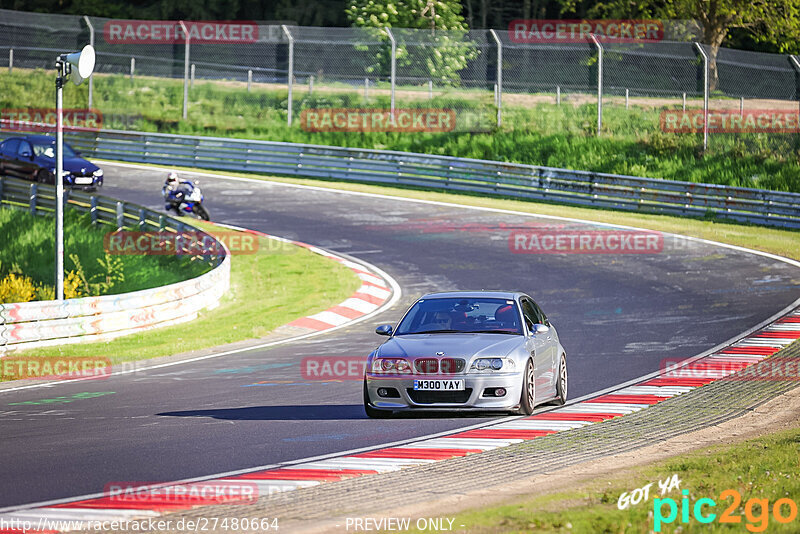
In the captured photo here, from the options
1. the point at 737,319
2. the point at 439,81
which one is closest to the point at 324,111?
the point at 439,81

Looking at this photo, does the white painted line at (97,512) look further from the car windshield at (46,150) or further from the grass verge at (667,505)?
the car windshield at (46,150)

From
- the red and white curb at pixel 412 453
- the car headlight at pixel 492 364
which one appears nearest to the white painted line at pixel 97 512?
the red and white curb at pixel 412 453

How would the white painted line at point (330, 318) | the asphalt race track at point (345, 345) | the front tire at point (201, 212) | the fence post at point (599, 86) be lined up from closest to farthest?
the asphalt race track at point (345, 345)
the white painted line at point (330, 318)
the front tire at point (201, 212)
the fence post at point (599, 86)

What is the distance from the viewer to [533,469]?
9438 mm

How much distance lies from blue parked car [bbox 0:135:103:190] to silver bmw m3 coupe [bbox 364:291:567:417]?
22.5 m

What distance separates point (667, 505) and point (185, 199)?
2323cm

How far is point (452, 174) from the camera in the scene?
118 feet

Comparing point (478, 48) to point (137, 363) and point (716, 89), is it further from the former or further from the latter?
point (137, 363)

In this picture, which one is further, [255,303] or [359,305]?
[255,303]

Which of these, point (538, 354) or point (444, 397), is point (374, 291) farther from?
point (444, 397)

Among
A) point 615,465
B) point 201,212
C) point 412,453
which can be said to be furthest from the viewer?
point 201,212

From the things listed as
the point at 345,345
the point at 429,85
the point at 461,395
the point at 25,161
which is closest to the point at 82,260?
the point at 25,161

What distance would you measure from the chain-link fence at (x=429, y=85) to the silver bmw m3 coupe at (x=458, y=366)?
2314 cm

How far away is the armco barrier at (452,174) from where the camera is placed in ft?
100
